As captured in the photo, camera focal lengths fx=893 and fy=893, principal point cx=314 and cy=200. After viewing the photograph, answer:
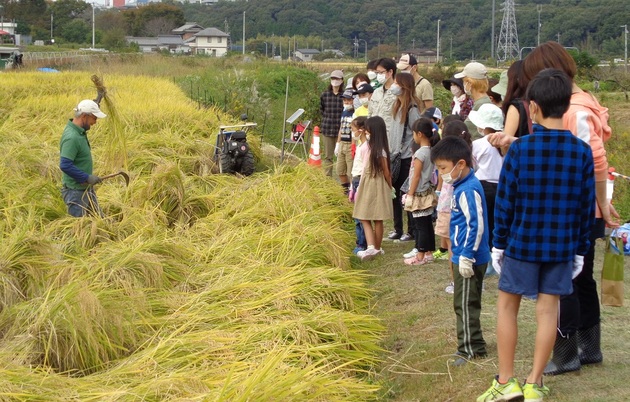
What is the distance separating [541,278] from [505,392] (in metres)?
0.60

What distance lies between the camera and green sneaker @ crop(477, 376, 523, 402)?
14.3 ft

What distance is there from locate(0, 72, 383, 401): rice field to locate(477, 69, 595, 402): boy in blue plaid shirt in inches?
43.9

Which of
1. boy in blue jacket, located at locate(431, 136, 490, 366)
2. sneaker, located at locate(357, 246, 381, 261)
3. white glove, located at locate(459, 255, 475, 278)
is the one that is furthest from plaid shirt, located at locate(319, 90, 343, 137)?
white glove, located at locate(459, 255, 475, 278)

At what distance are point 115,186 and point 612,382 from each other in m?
6.43

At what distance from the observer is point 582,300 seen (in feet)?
15.7

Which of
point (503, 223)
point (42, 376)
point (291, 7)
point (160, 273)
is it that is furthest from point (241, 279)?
point (291, 7)

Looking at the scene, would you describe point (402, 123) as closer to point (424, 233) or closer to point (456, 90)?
point (456, 90)

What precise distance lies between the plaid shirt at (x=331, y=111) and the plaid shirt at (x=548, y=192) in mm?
7667

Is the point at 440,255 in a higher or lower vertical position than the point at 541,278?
lower

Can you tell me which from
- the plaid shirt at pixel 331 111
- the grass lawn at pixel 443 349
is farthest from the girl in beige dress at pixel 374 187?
the plaid shirt at pixel 331 111

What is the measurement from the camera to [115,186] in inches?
384

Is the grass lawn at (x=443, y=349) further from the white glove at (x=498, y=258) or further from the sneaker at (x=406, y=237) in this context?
the sneaker at (x=406, y=237)

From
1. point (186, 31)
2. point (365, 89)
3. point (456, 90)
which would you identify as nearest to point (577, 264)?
point (456, 90)

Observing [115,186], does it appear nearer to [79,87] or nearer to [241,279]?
[241,279]
